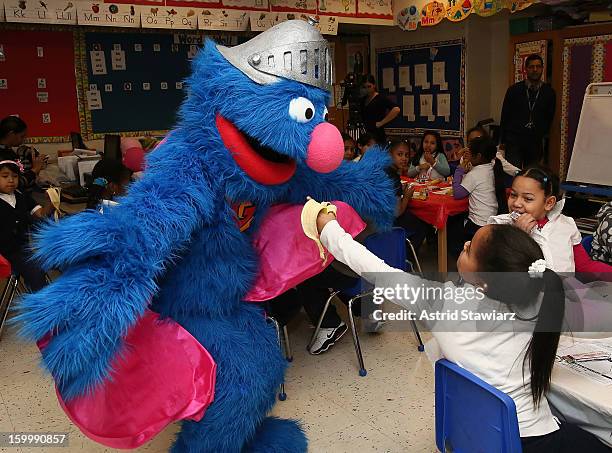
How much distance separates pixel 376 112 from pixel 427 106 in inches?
61.8

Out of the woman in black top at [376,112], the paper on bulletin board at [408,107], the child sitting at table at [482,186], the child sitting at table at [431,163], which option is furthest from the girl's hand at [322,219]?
the paper on bulletin board at [408,107]

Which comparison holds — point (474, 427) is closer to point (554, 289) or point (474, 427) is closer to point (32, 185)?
point (554, 289)

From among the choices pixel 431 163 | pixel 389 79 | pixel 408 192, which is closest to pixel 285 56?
pixel 408 192

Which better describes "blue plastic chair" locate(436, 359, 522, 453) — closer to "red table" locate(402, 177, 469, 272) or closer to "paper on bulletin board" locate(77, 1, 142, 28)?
"red table" locate(402, 177, 469, 272)

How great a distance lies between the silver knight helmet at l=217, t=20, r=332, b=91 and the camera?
1823 millimetres

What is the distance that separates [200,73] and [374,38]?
6.59 meters

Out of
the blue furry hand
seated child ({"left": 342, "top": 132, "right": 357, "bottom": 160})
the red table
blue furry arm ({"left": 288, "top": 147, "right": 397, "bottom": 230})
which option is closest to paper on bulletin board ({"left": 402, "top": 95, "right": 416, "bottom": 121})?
seated child ({"left": 342, "top": 132, "right": 357, "bottom": 160})

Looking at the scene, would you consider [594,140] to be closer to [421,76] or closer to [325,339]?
[421,76]

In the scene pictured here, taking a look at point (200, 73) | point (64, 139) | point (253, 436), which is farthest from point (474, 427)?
point (64, 139)

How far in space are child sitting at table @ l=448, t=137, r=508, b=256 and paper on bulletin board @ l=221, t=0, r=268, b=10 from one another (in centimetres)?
282

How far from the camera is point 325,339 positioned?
10.6 feet

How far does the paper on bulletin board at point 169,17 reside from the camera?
5.32m

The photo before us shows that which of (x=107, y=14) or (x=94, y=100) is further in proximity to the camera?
(x=94, y=100)

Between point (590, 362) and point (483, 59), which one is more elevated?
point (483, 59)
